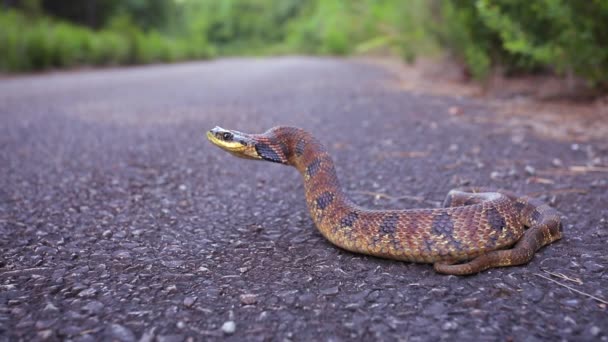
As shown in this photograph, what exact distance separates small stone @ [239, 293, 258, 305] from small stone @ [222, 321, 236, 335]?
0.17 metres

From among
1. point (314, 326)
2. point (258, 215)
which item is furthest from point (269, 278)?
point (258, 215)

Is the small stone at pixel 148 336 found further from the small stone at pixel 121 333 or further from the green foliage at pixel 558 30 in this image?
the green foliage at pixel 558 30

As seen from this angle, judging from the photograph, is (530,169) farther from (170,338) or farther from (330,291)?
(170,338)

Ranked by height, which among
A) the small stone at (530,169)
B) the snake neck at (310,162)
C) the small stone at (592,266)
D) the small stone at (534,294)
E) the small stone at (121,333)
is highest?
the snake neck at (310,162)

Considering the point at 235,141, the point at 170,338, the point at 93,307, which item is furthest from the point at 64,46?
the point at 170,338

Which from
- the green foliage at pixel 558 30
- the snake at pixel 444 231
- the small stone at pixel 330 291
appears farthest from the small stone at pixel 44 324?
the green foliage at pixel 558 30

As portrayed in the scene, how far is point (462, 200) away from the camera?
10.4 feet

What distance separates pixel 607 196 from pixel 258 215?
247cm

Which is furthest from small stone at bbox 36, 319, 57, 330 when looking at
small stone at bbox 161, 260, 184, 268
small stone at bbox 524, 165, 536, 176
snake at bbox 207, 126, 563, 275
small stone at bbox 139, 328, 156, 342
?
small stone at bbox 524, 165, 536, 176

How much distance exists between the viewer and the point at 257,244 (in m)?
2.88

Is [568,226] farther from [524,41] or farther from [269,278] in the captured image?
[524,41]

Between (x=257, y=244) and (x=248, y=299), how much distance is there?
2.28ft

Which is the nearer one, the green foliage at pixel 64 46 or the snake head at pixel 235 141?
the snake head at pixel 235 141

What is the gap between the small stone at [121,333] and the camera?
1.90 metres
